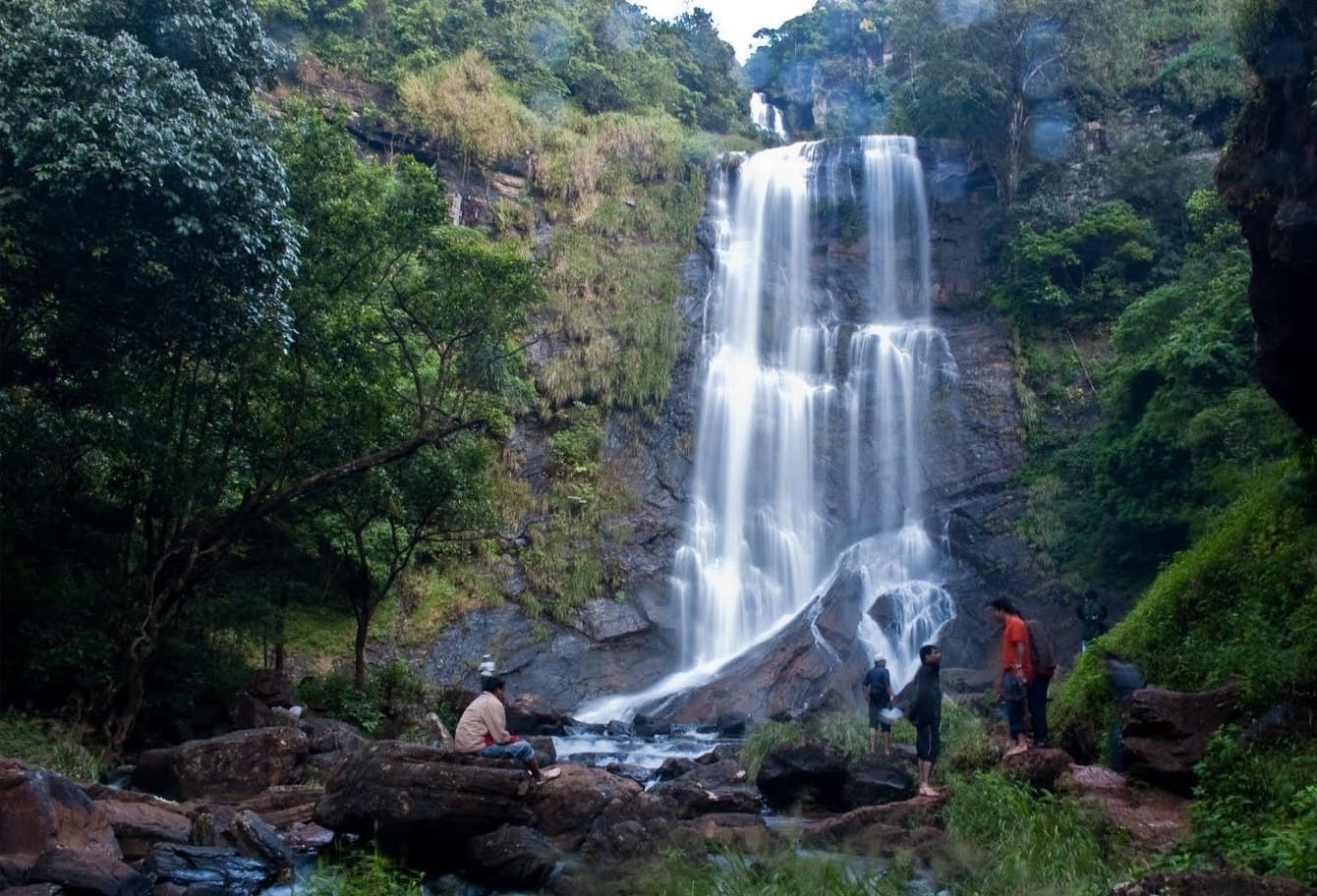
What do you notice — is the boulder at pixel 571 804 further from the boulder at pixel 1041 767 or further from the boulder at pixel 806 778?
the boulder at pixel 1041 767

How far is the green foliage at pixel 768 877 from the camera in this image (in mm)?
6164

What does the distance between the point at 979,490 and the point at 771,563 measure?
5.37 m

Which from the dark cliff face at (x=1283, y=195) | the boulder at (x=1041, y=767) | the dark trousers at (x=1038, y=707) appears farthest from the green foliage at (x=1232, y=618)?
the boulder at (x=1041, y=767)

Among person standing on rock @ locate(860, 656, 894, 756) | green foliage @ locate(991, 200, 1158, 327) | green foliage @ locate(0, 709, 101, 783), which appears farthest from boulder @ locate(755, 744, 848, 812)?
green foliage @ locate(991, 200, 1158, 327)

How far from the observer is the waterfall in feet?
149

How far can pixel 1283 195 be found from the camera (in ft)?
28.0

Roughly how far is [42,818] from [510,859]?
3413 mm

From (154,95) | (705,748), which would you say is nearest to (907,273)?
(705,748)

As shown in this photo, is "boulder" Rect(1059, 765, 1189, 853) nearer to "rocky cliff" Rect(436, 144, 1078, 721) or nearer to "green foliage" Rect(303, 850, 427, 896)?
"green foliage" Rect(303, 850, 427, 896)

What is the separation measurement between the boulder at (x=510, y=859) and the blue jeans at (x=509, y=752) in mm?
738

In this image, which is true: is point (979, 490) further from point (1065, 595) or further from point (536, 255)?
point (536, 255)

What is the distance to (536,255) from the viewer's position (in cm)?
2927

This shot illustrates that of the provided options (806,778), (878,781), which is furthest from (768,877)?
(806,778)

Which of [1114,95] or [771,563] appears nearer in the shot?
[771,563]
